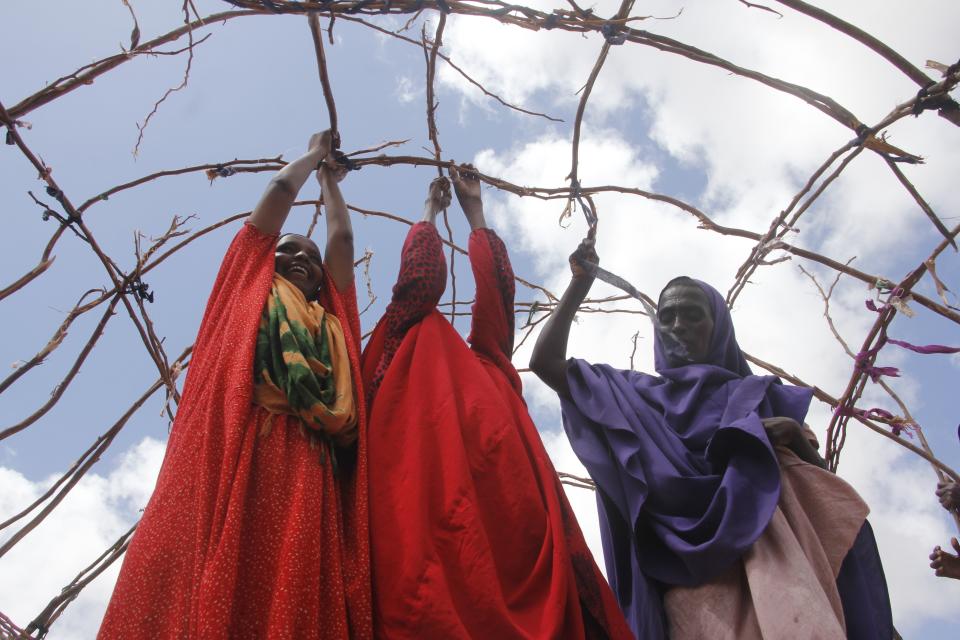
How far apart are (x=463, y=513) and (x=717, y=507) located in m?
0.73

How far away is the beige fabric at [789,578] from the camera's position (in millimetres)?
1774

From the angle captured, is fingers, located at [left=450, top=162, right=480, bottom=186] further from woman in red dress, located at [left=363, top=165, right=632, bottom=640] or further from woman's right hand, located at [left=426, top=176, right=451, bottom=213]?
woman in red dress, located at [left=363, top=165, right=632, bottom=640]

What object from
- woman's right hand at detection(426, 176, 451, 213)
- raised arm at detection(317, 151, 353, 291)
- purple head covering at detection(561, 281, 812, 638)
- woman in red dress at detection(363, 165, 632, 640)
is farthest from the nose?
raised arm at detection(317, 151, 353, 291)

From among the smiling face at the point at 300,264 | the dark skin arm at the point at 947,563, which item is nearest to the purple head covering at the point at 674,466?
the dark skin arm at the point at 947,563

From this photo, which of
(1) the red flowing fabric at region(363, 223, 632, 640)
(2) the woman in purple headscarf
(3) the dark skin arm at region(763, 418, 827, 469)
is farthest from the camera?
(3) the dark skin arm at region(763, 418, 827, 469)

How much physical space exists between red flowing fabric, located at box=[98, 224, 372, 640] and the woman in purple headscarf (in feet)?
2.64

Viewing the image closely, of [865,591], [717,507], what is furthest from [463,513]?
[865,591]

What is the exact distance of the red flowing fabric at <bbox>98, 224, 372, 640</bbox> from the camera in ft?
4.61

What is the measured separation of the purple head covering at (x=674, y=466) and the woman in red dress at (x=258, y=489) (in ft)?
2.49

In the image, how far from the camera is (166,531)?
4.96ft

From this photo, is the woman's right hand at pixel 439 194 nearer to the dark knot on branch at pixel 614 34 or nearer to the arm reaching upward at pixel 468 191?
the arm reaching upward at pixel 468 191

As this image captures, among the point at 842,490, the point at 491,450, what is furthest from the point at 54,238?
the point at 842,490

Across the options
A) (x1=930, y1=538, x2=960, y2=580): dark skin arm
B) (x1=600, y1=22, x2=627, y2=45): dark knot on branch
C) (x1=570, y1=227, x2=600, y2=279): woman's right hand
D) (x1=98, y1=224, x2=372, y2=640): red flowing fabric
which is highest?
(x1=600, y1=22, x2=627, y2=45): dark knot on branch

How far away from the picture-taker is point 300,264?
7.67ft
